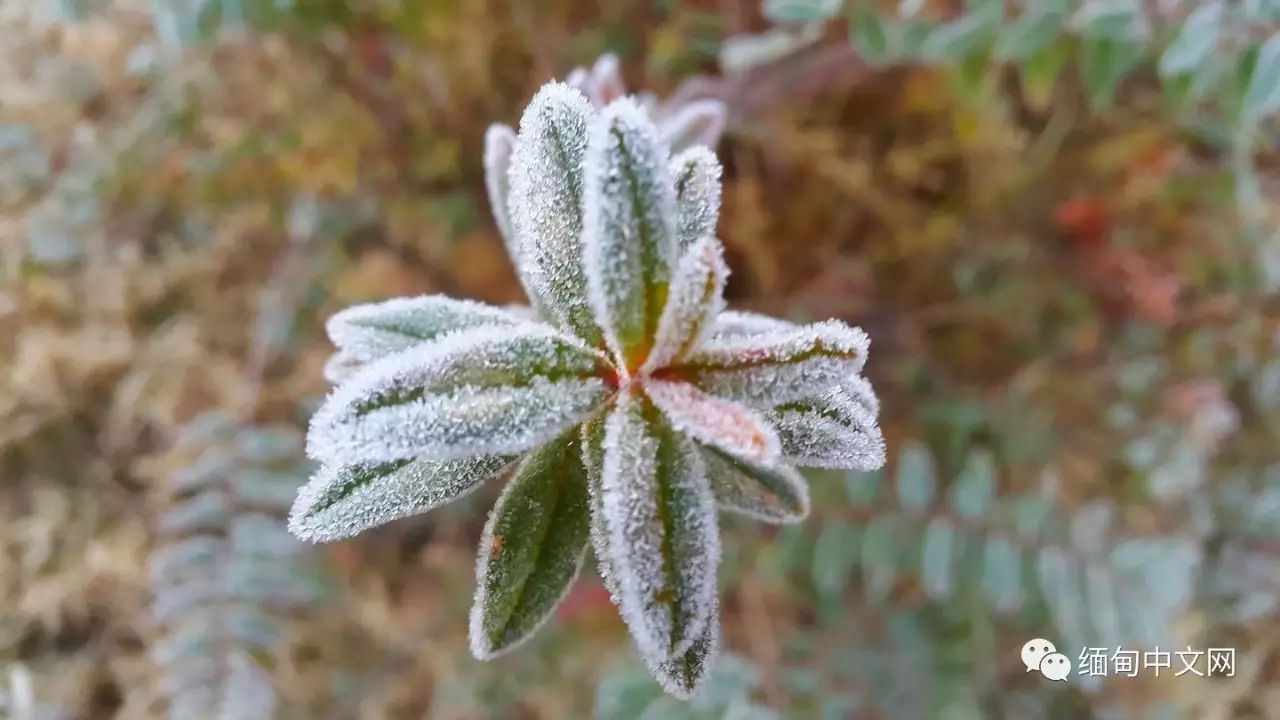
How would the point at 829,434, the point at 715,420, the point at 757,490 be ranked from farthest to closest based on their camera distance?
the point at 757,490 < the point at 829,434 < the point at 715,420

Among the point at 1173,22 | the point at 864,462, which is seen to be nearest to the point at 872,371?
the point at 1173,22

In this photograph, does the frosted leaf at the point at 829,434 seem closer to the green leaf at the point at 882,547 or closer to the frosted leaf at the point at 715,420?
the frosted leaf at the point at 715,420

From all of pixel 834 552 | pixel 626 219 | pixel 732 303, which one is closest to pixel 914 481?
pixel 834 552

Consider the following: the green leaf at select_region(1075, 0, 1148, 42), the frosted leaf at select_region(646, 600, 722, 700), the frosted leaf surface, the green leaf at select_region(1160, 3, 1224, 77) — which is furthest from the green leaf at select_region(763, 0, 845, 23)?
the frosted leaf at select_region(646, 600, 722, 700)

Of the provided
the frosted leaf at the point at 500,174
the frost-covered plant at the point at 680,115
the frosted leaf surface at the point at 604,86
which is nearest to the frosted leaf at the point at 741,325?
the frosted leaf at the point at 500,174

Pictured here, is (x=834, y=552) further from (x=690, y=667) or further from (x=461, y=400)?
(x=461, y=400)

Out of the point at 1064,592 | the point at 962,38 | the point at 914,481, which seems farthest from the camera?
the point at 914,481
